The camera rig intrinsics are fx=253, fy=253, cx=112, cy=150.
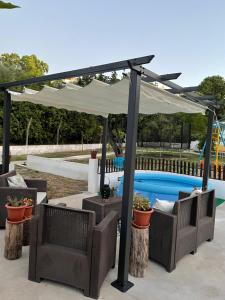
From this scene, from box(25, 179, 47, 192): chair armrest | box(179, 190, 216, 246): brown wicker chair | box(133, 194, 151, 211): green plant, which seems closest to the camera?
box(133, 194, 151, 211): green plant

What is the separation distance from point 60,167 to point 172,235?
854 centimetres

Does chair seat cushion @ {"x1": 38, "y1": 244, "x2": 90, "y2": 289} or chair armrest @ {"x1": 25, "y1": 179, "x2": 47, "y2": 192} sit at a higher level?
chair armrest @ {"x1": 25, "y1": 179, "x2": 47, "y2": 192}

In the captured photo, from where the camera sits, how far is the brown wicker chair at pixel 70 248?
3.09 m

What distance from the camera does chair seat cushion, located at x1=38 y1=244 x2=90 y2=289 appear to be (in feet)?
10.3

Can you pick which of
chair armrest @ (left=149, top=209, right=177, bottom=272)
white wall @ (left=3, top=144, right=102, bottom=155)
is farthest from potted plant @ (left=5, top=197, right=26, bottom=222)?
white wall @ (left=3, top=144, right=102, bottom=155)

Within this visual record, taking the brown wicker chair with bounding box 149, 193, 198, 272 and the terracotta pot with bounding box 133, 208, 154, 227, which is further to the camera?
the brown wicker chair with bounding box 149, 193, 198, 272

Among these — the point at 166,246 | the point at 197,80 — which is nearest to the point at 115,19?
the point at 166,246

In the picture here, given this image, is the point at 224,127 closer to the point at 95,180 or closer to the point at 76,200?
the point at 95,180

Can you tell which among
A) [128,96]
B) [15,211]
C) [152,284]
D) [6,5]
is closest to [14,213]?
[15,211]

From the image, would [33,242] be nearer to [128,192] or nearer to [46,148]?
[128,192]

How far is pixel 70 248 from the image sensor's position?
10.8 feet

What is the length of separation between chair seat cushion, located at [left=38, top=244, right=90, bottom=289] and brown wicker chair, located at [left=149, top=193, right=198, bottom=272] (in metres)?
1.32

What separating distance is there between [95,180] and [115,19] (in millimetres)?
6153

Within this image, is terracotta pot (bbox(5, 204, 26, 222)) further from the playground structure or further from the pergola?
the playground structure
